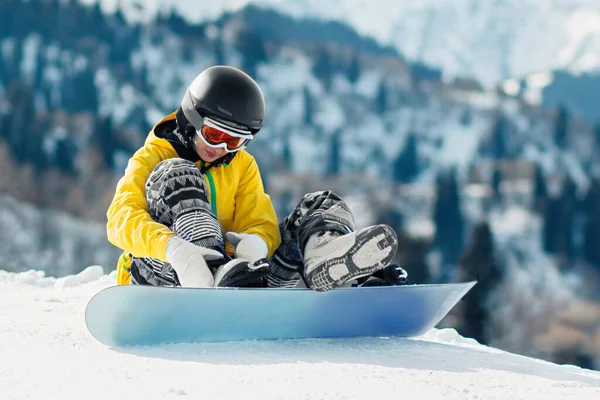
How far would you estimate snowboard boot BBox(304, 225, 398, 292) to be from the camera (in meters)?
2.95

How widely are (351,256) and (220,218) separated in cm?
79

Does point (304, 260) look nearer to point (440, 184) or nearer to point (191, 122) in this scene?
point (191, 122)

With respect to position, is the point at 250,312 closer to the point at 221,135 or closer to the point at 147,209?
the point at 147,209

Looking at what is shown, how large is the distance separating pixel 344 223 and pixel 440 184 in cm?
8618

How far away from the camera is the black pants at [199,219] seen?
2979 mm

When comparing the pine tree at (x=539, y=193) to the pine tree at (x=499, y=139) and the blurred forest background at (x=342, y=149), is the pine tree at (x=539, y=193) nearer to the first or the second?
the blurred forest background at (x=342, y=149)

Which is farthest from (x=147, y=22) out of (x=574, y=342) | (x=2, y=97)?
(x=574, y=342)

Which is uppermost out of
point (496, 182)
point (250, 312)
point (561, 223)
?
point (250, 312)

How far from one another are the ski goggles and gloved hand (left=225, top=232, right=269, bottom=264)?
0.38 metres

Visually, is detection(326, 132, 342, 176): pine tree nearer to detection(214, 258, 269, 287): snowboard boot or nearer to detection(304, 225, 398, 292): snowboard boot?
detection(304, 225, 398, 292): snowboard boot

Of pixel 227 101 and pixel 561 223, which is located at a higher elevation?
pixel 227 101

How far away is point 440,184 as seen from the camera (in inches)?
3465

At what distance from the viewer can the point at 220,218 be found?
3535mm

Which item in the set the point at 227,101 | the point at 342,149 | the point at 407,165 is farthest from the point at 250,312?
the point at 342,149
